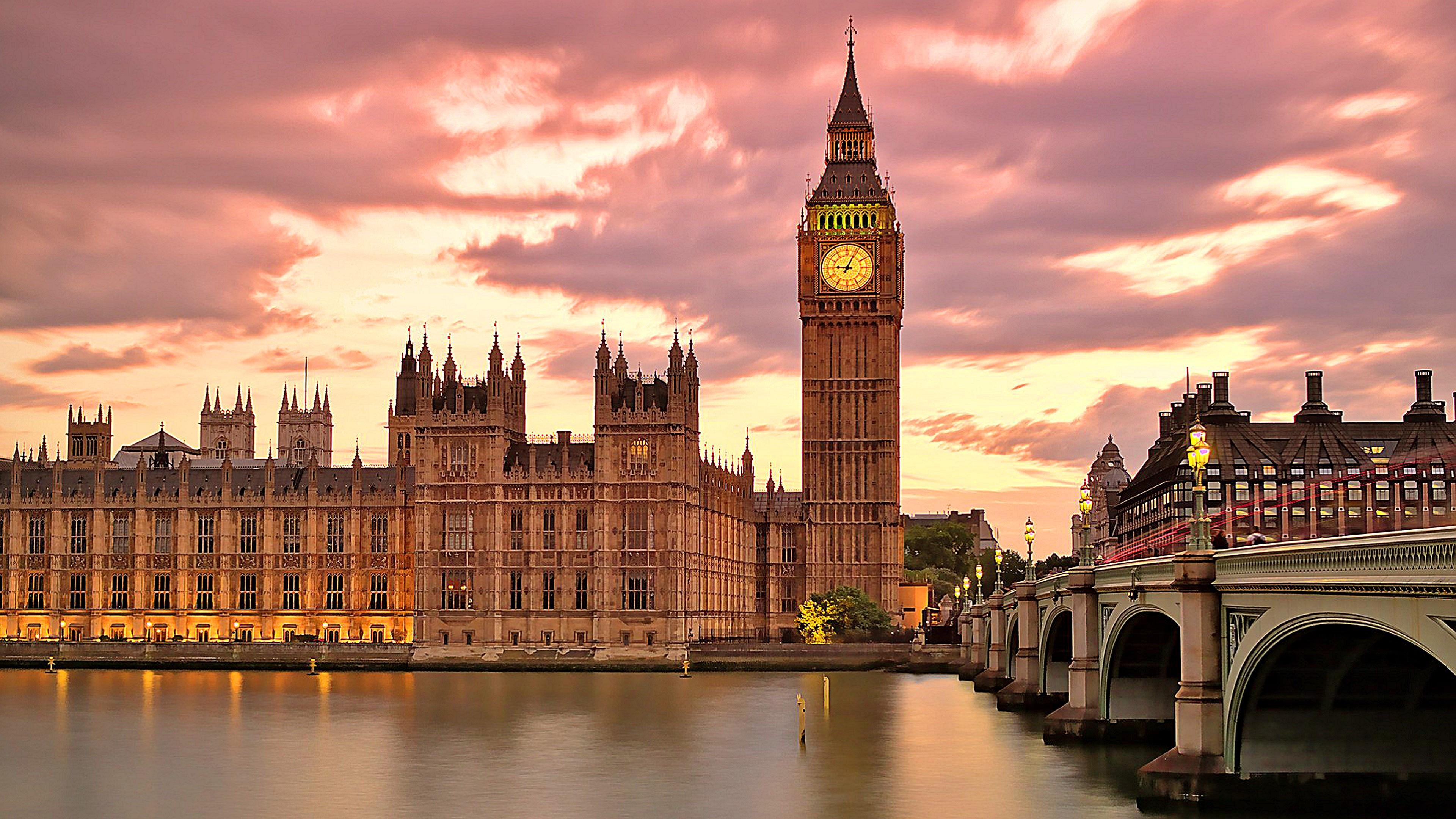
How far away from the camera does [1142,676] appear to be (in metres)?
57.2

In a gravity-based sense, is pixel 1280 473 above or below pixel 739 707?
above

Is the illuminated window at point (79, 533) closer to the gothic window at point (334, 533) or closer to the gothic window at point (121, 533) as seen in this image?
the gothic window at point (121, 533)

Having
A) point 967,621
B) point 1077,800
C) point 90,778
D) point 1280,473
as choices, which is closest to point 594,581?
point 967,621

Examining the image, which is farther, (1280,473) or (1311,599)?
(1280,473)

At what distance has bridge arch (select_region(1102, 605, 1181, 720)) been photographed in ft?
182

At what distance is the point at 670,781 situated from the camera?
55.3m

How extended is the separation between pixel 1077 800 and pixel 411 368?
12195 centimetres

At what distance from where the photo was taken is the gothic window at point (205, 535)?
13862cm

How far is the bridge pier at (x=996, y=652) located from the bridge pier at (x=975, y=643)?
18.8 ft

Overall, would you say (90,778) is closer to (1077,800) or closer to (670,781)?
(670,781)

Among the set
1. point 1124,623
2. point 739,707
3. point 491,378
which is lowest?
point 739,707

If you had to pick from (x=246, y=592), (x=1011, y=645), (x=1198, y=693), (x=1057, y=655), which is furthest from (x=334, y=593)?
(x=1198, y=693)

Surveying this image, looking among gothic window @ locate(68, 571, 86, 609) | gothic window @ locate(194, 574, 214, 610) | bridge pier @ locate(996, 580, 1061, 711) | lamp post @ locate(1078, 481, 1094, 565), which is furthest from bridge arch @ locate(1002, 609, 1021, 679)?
gothic window @ locate(68, 571, 86, 609)

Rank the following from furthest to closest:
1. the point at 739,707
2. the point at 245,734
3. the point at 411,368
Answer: the point at 411,368, the point at 739,707, the point at 245,734
